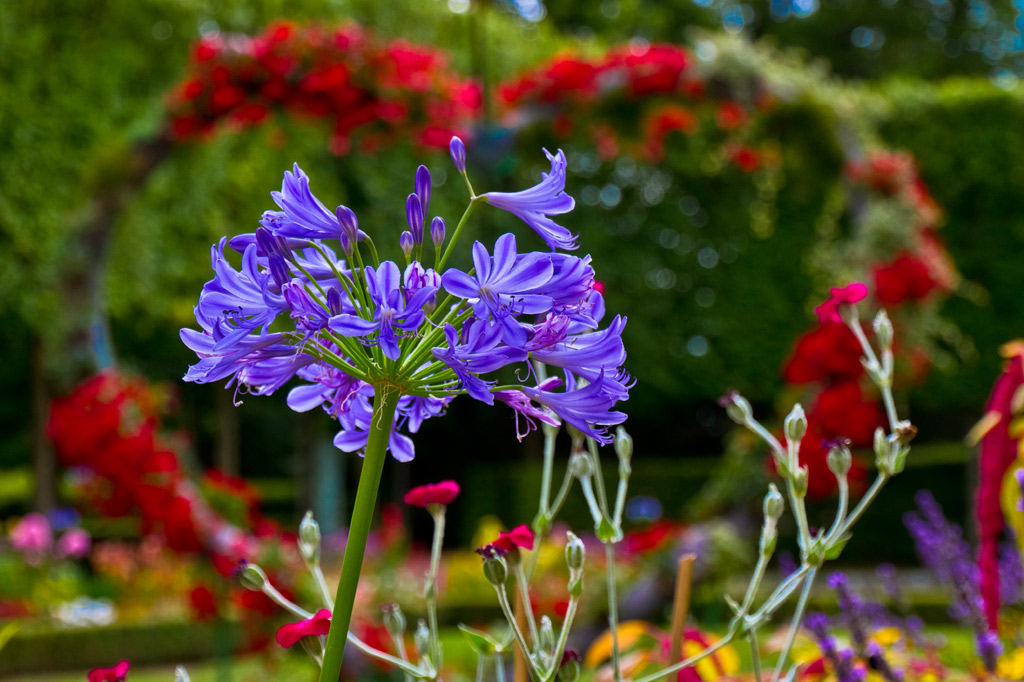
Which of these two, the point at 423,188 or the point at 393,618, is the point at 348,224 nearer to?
the point at 423,188

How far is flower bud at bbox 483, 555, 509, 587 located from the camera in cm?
98

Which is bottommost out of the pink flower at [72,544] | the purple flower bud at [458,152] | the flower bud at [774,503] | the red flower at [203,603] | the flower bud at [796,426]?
the pink flower at [72,544]

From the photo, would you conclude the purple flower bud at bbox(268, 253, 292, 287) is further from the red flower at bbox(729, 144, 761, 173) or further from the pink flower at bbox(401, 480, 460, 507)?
the red flower at bbox(729, 144, 761, 173)

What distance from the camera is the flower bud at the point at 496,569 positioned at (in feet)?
3.20

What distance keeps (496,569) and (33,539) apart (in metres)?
10.1

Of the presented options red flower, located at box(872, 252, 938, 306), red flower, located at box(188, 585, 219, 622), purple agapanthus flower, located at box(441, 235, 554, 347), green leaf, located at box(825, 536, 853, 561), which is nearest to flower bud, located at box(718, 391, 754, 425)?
green leaf, located at box(825, 536, 853, 561)

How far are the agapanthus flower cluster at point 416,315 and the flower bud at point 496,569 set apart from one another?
143 mm

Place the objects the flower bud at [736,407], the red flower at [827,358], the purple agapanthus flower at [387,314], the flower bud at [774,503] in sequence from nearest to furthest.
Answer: the purple agapanthus flower at [387,314] → the flower bud at [774,503] → the flower bud at [736,407] → the red flower at [827,358]

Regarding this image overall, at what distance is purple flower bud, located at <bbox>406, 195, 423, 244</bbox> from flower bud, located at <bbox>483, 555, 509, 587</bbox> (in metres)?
0.31

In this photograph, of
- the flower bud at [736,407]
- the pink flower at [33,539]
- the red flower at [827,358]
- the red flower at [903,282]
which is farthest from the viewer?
the pink flower at [33,539]

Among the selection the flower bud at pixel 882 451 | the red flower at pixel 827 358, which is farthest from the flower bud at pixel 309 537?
the red flower at pixel 827 358

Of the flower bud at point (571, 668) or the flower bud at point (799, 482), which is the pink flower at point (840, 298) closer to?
the flower bud at point (799, 482)

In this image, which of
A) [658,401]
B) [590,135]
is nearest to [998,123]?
[658,401]

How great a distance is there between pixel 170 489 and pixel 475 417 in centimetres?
1059
